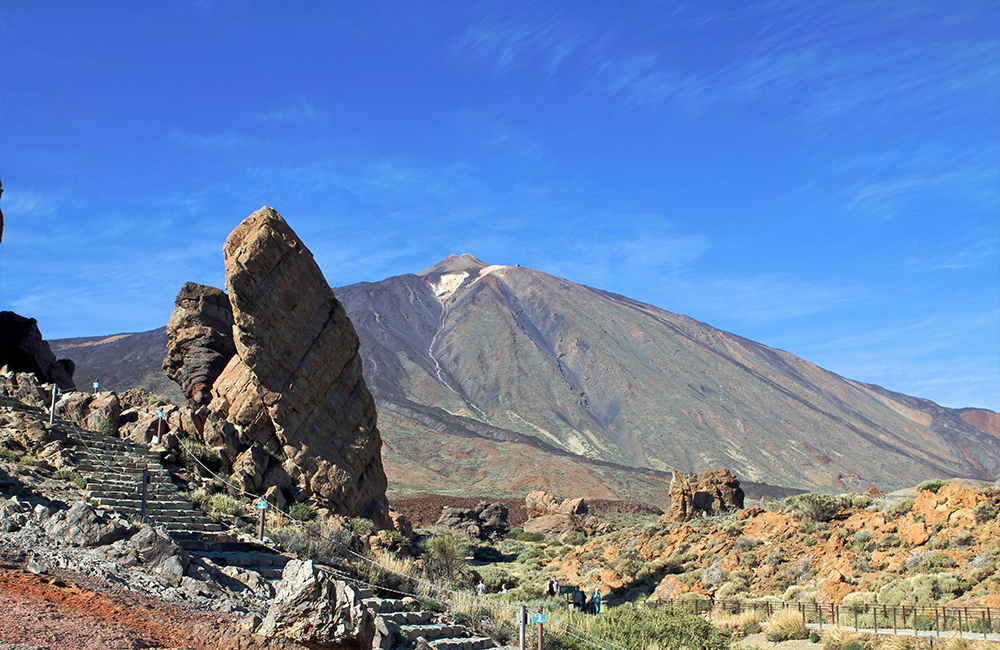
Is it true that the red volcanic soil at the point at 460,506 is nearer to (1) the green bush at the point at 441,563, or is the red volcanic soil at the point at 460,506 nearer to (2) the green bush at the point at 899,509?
(1) the green bush at the point at 441,563

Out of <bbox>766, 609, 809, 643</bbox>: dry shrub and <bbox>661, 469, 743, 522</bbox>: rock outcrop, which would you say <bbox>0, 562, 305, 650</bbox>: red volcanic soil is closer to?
<bbox>766, 609, 809, 643</bbox>: dry shrub

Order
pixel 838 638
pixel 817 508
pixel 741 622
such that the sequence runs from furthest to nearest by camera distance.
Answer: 1. pixel 817 508
2. pixel 741 622
3. pixel 838 638

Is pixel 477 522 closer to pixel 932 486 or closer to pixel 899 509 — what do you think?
pixel 899 509

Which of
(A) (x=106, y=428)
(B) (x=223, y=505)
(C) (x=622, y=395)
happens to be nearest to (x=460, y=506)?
(A) (x=106, y=428)

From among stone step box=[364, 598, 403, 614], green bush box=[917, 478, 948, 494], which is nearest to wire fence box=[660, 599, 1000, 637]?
stone step box=[364, 598, 403, 614]

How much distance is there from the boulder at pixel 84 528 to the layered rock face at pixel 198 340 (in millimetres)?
11835

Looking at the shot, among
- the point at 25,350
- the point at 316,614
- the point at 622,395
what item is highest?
the point at 622,395

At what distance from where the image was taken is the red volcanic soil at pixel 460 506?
5466cm

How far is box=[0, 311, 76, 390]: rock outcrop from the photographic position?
22.4m

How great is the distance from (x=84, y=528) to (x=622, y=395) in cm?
12818

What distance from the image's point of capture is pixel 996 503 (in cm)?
2267

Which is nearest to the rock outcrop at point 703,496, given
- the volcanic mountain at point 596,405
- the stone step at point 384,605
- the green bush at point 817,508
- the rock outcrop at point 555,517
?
the rock outcrop at point 555,517

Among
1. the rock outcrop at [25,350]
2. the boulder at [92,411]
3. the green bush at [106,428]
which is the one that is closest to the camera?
the green bush at [106,428]

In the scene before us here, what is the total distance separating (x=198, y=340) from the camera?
22.8 metres
